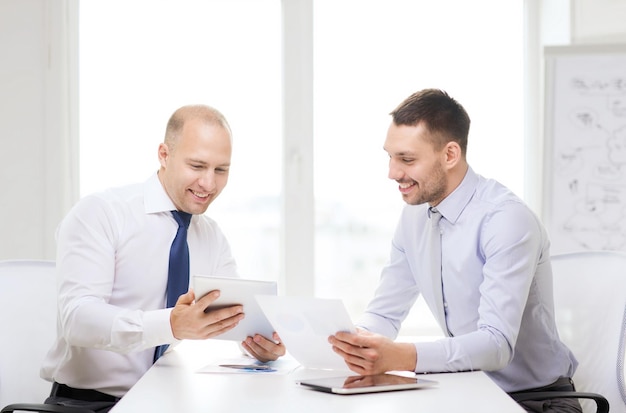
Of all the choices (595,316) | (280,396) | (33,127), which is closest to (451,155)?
(595,316)

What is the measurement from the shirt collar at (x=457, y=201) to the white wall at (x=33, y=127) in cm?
228

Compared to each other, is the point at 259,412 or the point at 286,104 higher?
the point at 286,104

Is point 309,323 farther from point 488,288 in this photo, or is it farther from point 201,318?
point 488,288

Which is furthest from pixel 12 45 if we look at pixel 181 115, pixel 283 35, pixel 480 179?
pixel 480 179

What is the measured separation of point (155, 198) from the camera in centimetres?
264

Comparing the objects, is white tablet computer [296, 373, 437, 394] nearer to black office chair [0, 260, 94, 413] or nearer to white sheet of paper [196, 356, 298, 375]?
white sheet of paper [196, 356, 298, 375]

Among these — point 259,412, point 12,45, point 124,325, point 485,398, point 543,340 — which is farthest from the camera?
point 12,45

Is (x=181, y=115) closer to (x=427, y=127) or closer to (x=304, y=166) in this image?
(x=427, y=127)

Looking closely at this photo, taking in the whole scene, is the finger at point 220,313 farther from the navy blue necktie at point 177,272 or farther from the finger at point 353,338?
the navy blue necktie at point 177,272

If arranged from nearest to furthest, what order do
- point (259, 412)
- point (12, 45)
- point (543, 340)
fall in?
point (259, 412)
point (543, 340)
point (12, 45)

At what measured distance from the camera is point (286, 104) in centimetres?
423

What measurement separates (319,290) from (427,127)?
1.88 metres

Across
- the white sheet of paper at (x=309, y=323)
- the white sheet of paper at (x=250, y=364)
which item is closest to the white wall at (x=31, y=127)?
the white sheet of paper at (x=250, y=364)

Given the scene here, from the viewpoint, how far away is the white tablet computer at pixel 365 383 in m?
1.83
